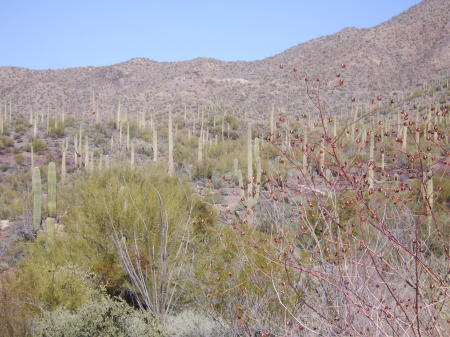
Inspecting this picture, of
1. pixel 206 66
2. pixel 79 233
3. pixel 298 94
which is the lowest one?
pixel 79 233

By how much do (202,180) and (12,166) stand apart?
11379 mm

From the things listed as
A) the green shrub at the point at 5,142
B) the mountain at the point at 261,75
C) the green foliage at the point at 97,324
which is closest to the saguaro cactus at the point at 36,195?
the green foliage at the point at 97,324

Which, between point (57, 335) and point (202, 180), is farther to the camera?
point (202, 180)

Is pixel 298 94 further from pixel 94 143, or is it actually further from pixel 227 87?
pixel 94 143

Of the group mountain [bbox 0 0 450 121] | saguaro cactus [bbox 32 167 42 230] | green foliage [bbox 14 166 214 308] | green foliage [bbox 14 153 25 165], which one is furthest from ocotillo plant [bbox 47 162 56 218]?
mountain [bbox 0 0 450 121]

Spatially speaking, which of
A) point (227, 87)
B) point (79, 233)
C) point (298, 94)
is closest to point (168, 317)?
point (79, 233)

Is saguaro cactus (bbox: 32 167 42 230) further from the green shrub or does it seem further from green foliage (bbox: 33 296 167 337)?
the green shrub

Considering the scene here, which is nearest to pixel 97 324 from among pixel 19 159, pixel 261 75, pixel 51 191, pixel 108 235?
pixel 108 235

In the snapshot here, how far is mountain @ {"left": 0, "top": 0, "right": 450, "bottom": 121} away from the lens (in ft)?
184

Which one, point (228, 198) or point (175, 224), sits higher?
point (175, 224)

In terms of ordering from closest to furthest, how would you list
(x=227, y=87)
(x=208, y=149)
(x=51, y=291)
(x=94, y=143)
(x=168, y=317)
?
(x=168, y=317) → (x=51, y=291) → (x=208, y=149) → (x=94, y=143) → (x=227, y=87)

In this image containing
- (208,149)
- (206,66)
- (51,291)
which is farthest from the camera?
(206,66)

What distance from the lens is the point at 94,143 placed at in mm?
32500

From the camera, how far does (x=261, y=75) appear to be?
69.6m
